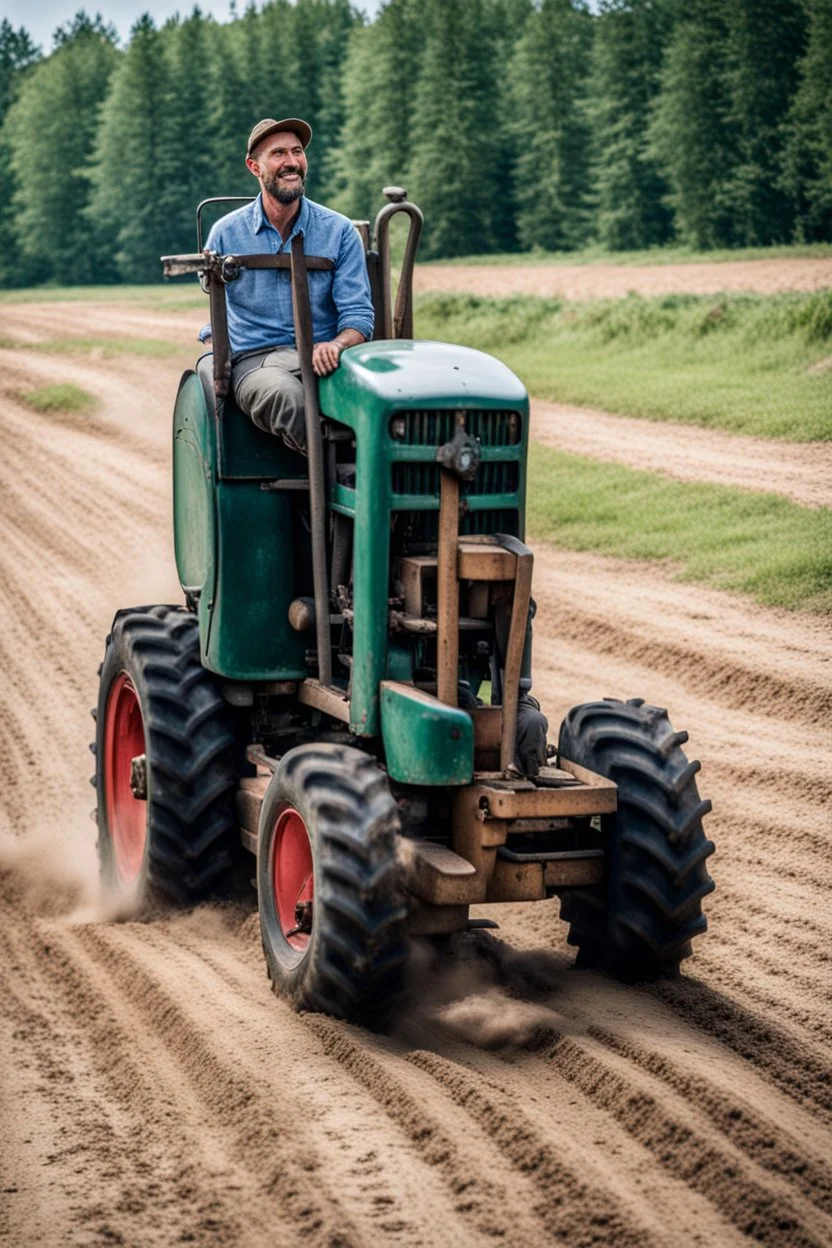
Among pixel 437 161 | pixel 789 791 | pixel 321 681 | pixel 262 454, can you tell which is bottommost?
pixel 789 791

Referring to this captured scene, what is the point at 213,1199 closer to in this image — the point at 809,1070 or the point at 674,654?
the point at 809,1070

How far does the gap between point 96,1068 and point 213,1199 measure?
1118 millimetres

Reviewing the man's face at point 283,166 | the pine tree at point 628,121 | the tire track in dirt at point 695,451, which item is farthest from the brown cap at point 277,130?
the pine tree at point 628,121

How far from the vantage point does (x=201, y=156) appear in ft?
229

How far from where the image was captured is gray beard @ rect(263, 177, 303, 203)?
20.6ft

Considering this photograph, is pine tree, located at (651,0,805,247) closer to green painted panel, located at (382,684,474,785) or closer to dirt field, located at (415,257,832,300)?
dirt field, located at (415,257,832,300)

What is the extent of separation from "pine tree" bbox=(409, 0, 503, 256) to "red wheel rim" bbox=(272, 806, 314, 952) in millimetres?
59328

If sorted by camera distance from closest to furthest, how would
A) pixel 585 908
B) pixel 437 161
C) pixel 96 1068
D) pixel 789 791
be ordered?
pixel 96 1068 → pixel 585 908 → pixel 789 791 → pixel 437 161

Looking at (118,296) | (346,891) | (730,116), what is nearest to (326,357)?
(346,891)

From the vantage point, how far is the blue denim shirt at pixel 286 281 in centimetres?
637

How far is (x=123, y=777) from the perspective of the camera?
767cm

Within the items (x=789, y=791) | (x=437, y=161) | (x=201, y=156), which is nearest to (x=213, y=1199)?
(x=789, y=791)

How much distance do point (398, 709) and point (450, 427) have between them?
952 mm

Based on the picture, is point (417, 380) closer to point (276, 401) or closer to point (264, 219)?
point (276, 401)
